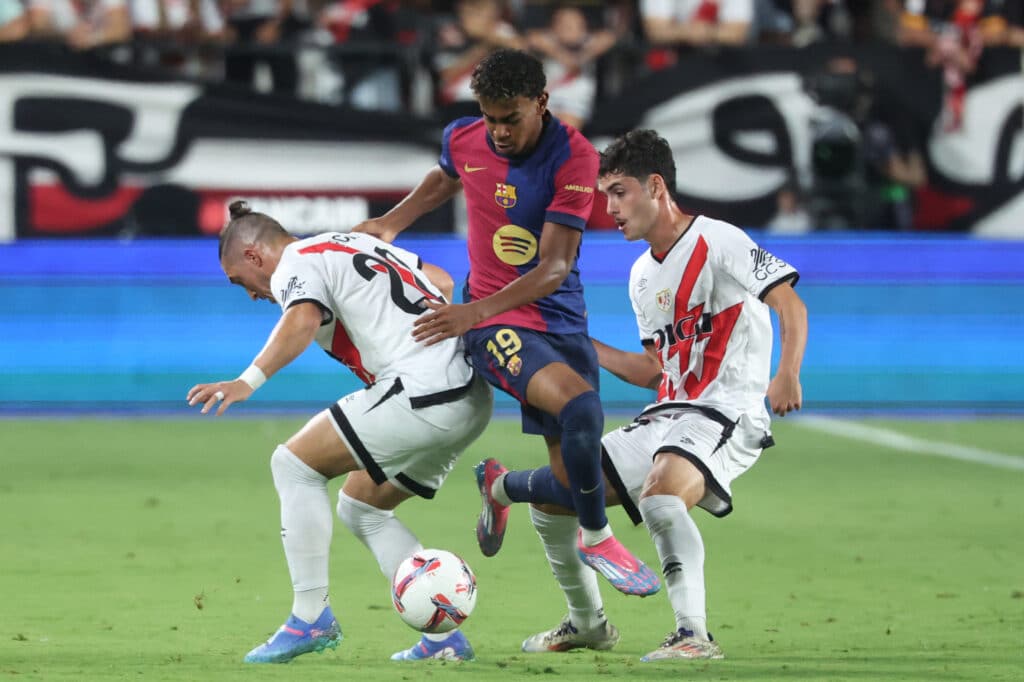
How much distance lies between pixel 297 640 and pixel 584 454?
1.15m

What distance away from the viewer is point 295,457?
5.87 meters

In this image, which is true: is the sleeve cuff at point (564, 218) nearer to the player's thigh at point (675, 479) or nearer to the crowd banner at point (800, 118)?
the player's thigh at point (675, 479)

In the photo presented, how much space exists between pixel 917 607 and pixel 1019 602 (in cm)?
45

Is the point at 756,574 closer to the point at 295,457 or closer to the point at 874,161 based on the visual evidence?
the point at 295,457

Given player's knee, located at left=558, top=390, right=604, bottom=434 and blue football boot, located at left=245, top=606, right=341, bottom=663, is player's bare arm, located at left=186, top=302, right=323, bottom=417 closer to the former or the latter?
blue football boot, located at left=245, top=606, right=341, bottom=663

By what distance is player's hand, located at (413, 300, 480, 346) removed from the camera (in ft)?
19.4

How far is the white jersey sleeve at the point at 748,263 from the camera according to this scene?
20.5 feet

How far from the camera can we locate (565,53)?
14312mm

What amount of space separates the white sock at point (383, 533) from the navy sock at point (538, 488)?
1.45 ft

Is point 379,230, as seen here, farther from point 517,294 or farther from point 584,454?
point 584,454

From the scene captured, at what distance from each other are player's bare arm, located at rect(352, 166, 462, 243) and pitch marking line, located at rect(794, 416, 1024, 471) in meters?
6.00

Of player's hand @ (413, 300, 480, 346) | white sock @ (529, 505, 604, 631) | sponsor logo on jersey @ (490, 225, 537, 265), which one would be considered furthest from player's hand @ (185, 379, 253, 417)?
white sock @ (529, 505, 604, 631)

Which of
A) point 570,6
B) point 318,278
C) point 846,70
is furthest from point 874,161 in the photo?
point 318,278

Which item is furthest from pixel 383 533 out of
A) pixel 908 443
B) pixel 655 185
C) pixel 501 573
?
pixel 908 443
